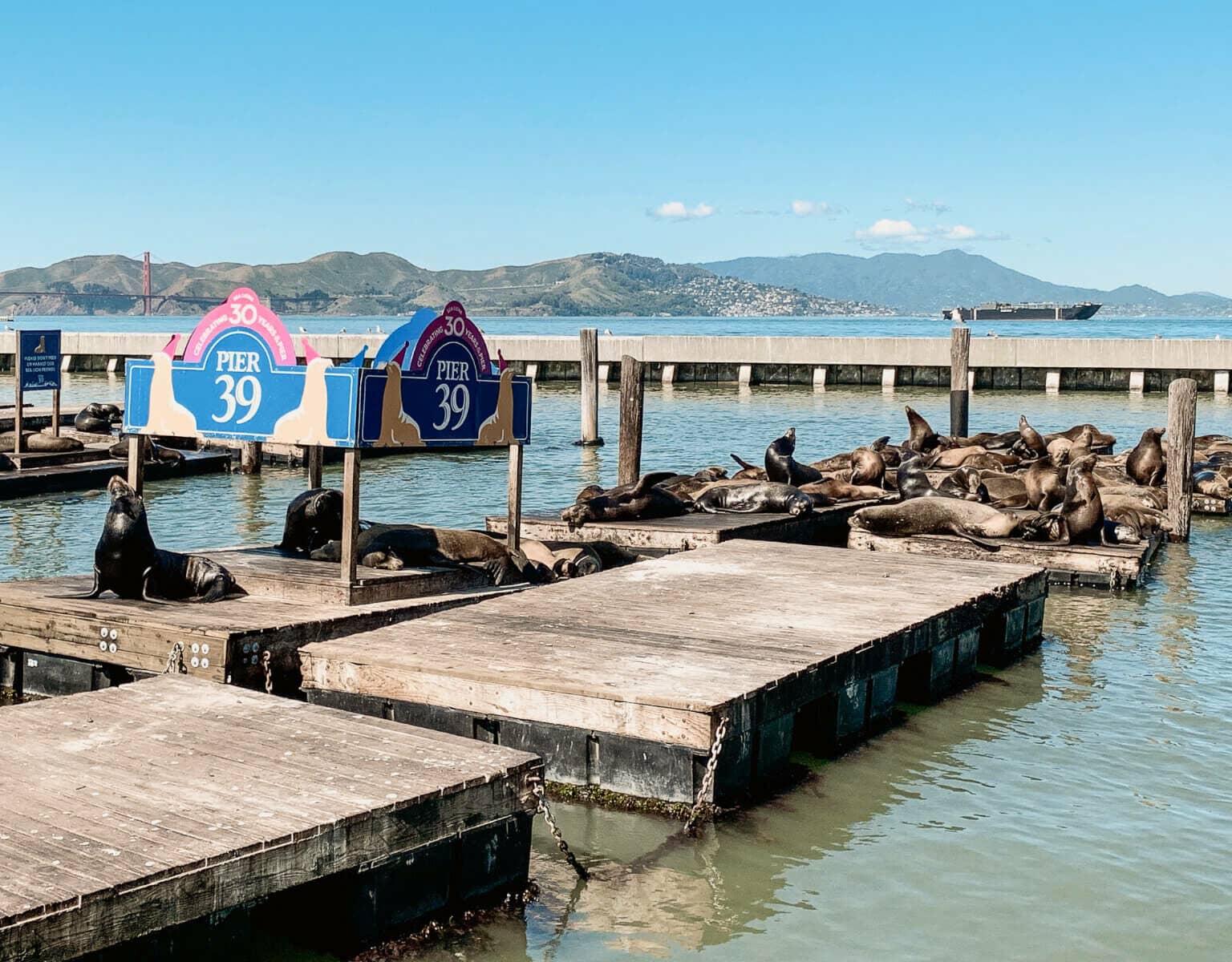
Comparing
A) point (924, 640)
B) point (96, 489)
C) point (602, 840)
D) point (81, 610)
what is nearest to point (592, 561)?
point (924, 640)

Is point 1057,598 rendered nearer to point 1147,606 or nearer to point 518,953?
point 1147,606

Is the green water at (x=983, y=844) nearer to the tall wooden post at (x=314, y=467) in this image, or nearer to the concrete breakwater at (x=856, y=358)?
the tall wooden post at (x=314, y=467)

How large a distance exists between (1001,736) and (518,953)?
3.73 metres

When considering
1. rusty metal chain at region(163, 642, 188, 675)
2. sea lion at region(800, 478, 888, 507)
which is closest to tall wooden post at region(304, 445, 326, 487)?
rusty metal chain at region(163, 642, 188, 675)

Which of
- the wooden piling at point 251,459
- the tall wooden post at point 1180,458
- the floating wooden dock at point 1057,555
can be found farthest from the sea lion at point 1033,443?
the wooden piling at point 251,459

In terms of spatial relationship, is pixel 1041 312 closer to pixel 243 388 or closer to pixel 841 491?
pixel 841 491

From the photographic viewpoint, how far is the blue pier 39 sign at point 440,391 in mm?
8172

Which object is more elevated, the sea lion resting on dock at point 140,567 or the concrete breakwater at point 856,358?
the concrete breakwater at point 856,358

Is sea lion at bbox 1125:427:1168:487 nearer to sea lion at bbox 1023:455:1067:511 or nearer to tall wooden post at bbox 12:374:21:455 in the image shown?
sea lion at bbox 1023:455:1067:511

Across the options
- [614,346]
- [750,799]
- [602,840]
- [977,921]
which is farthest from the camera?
[614,346]

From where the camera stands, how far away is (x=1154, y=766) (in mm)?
7145

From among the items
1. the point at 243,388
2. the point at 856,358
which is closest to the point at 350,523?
the point at 243,388

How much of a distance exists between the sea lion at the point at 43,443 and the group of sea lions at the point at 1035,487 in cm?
1073

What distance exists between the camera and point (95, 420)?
73.8ft
